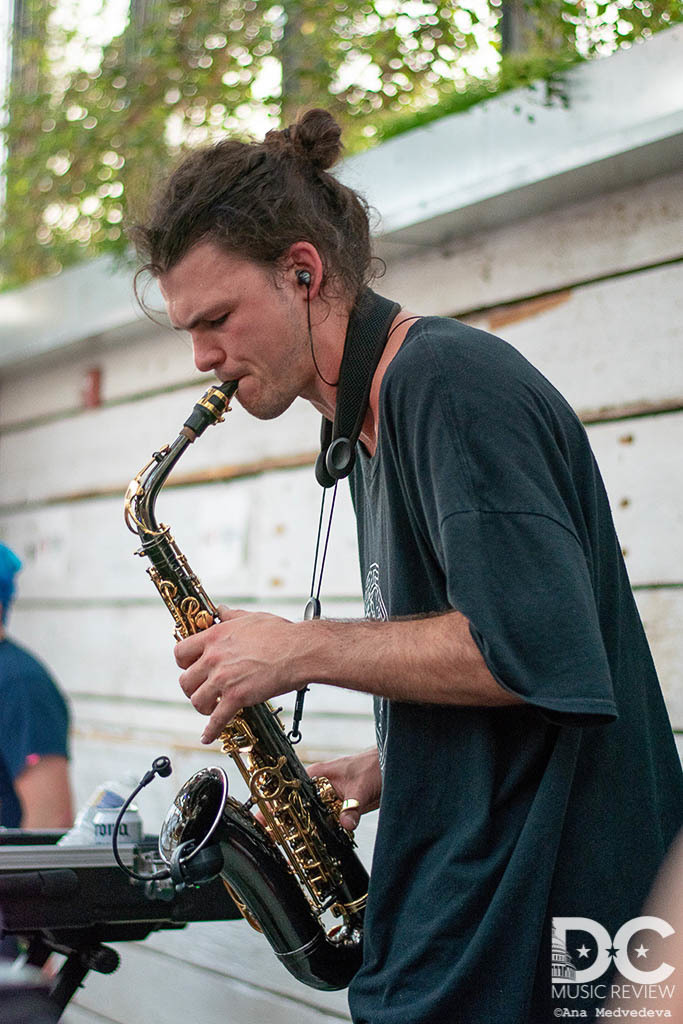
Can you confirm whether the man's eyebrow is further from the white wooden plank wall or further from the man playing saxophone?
the white wooden plank wall

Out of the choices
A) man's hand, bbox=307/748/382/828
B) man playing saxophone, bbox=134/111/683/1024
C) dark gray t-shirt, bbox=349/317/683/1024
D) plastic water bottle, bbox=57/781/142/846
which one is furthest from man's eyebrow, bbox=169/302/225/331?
plastic water bottle, bbox=57/781/142/846

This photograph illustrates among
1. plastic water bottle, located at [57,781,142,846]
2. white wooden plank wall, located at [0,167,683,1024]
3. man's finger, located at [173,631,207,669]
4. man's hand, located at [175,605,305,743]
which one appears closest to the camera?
man's hand, located at [175,605,305,743]

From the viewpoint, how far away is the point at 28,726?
10.7 ft

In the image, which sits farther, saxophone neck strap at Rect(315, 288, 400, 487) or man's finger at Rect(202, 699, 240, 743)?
saxophone neck strap at Rect(315, 288, 400, 487)

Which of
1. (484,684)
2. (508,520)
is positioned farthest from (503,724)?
(508,520)

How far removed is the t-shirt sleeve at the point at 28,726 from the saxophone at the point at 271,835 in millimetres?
1161

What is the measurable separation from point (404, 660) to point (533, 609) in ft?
0.70

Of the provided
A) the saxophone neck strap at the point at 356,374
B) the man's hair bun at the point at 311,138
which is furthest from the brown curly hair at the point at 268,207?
the saxophone neck strap at the point at 356,374

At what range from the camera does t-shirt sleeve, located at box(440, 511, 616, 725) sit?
1335 millimetres

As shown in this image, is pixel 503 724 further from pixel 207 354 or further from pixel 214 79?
pixel 214 79

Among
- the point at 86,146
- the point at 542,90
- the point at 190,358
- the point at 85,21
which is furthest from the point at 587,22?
the point at 85,21

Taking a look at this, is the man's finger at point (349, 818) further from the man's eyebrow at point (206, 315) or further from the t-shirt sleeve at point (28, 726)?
the t-shirt sleeve at point (28, 726)

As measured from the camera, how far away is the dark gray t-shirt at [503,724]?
53.7 inches

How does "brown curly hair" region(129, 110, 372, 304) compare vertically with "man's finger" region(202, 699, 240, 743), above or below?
above
